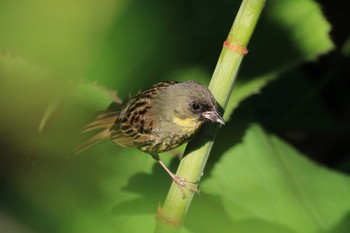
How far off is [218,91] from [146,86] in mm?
600

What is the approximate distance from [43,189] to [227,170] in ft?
4.37

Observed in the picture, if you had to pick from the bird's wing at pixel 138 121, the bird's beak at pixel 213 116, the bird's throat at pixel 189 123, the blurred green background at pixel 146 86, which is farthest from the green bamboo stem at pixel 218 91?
the bird's wing at pixel 138 121

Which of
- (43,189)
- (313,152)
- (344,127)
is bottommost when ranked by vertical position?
(313,152)

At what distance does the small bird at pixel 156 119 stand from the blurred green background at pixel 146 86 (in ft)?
0.18

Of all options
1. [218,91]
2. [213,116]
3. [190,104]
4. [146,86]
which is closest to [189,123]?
[190,104]

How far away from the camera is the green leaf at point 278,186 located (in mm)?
1722

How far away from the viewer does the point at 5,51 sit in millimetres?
829

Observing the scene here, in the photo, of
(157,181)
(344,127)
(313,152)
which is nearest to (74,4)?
(157,181)

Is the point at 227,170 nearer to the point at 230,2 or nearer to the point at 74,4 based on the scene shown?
the point at 230,2

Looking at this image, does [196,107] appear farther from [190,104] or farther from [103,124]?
[103,124]

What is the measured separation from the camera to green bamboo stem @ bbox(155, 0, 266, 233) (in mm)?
1191

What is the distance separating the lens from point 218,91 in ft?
4.27

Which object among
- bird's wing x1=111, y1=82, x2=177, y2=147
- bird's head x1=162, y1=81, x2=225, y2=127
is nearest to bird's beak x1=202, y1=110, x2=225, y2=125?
bird's head x1=162, y1=81, x2=225, y2=127

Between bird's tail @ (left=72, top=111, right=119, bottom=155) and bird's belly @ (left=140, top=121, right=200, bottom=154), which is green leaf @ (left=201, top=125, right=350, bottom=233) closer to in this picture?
bird's belly @ (left=140, top=121, right=200, bottom=154)
